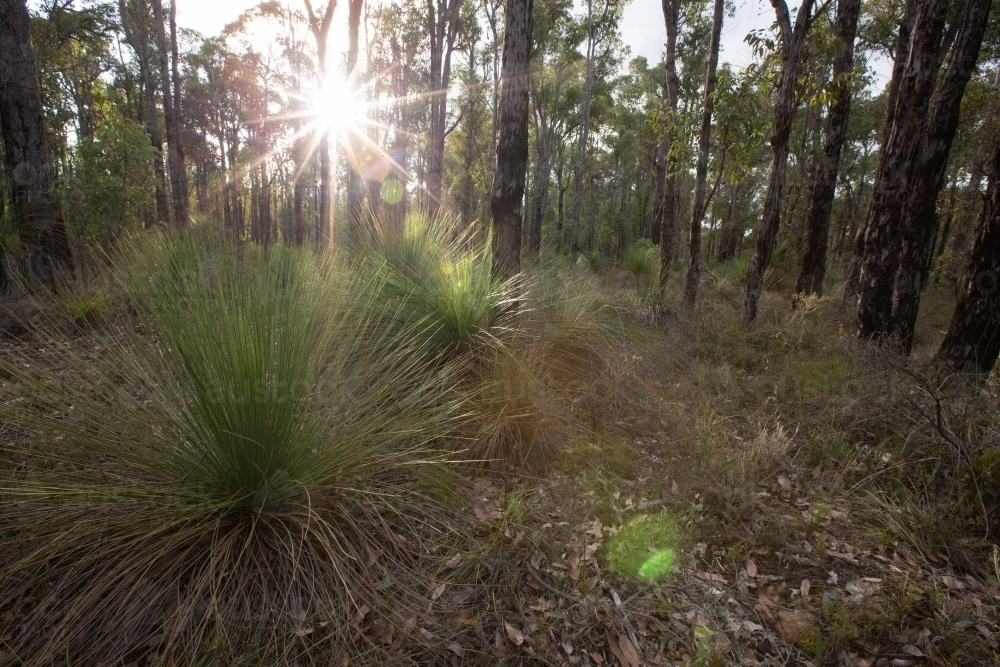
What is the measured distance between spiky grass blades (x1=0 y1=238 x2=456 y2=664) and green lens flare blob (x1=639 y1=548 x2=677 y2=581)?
3.53 feet

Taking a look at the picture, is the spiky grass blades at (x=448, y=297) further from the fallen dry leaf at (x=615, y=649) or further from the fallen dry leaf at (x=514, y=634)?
the fallen dry leaf at (x=615, y=649)

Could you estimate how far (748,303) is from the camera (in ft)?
22.1

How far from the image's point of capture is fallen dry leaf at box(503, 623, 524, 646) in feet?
5.63

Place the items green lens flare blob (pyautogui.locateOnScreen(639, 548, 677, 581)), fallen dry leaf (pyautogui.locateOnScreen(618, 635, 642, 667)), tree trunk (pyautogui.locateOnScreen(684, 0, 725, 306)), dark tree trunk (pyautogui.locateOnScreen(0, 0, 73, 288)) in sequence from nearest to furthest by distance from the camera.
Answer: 1. fallen dry leaf (pyautogui.locateOnScreen(618, 635, 642, 667))
2. green lens flare blob (pyautogui.locateOnScreen(639, 548, 677, 581))
3. dark tree trunk (pyautogui.locateOnScreen(0, 0, 73, 288))
4. tree trunk (pyautogui.locateOnScreen(684, 0, 725, 306))

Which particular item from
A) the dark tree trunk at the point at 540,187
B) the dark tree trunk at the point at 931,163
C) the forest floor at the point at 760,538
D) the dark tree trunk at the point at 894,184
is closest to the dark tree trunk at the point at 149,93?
the forest floor at the point at 760,538

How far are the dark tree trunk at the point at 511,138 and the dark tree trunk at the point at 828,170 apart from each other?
252 inches

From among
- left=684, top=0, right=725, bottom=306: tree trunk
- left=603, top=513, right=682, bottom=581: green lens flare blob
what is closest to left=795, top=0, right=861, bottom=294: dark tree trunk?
left=684, top=0, right=725, bottom=306: tree trunk

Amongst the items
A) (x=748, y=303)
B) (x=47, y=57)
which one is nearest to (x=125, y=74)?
(x=47, y=57)

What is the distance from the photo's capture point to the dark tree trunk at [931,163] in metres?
4.34

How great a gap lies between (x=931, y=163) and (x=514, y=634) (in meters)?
6.70

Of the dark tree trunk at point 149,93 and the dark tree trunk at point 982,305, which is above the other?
the dark tree trunk at point 149,93

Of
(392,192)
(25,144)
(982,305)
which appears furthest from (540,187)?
(982,305)

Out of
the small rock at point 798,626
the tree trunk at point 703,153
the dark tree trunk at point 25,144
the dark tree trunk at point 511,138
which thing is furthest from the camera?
the tree trunk at point 703,153

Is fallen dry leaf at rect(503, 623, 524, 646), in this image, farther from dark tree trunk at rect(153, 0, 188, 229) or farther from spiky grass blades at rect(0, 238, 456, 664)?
dark tree trunk at rect(153, 0, 188, 229)
